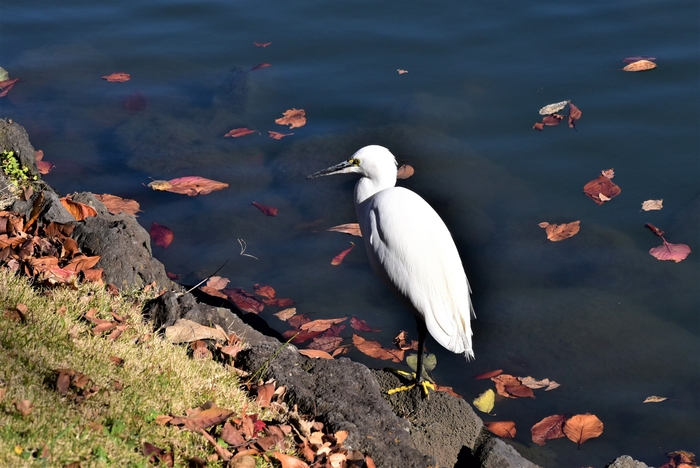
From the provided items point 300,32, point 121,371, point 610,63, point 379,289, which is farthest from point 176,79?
point 121,371

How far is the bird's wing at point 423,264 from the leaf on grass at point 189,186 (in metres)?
2.50

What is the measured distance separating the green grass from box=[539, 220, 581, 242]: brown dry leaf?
3.62 meters

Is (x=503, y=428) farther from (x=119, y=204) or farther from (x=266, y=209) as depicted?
(x=119, y=204)

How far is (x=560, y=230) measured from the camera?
617cm

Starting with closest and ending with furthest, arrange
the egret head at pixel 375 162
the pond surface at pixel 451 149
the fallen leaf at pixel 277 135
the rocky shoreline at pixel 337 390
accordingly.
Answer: the rocky shoreline at pixel 337 390 < the egret head at pixel 375 162 < the pond surface at pixel 451 149 < the fallen leaf at pixel 277 135

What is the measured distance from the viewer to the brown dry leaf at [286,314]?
537 cm

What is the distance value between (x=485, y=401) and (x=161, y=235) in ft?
10.1

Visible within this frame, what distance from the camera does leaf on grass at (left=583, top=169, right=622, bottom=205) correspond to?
6.43 m

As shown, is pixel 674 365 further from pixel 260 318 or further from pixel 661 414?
pixel 260 318

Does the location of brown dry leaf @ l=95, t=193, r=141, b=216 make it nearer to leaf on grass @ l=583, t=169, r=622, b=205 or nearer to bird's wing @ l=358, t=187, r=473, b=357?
bird's wing @ l=358, t=187, r=473, b=357

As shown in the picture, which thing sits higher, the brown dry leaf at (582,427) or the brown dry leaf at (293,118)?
the brown dry leaf at (293,118)

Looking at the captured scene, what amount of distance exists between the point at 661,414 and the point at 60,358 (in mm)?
3657

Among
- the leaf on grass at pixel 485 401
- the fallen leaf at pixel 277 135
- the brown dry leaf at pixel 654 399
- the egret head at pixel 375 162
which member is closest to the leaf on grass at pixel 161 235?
the fallen leaf at pixel 277 135

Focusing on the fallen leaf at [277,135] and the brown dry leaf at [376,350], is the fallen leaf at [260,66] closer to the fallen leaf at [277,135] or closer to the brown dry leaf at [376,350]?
the fallen leaf at [277,135]
